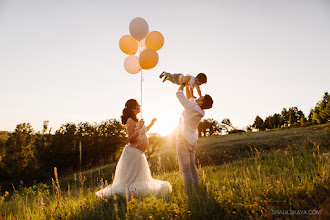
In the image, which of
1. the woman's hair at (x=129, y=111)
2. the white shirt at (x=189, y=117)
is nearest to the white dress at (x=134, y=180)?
→ the woman's hair at (x=129, y=111)

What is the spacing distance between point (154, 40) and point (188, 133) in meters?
2.93

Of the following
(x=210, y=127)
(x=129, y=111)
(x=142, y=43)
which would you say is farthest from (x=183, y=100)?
(x=210, y=127)

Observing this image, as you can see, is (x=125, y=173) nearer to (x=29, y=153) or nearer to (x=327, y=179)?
(x=327, y=179)

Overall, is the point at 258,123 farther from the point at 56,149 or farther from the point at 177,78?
the point at 177,78

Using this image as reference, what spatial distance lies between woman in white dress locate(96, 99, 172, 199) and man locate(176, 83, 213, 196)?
58cm

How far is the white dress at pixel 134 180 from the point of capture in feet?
13.2

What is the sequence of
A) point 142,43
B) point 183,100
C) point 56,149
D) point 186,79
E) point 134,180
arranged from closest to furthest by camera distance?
point 183,100 → point 186,79 → point 134,180 → point 142,43 → point 56,149

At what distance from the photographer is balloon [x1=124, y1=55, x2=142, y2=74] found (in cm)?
562

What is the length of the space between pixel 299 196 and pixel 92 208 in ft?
11.7

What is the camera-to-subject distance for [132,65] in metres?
5.63

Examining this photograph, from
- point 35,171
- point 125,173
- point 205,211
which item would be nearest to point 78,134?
point 35,171

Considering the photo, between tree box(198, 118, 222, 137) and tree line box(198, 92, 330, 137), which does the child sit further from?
tree box(198, 118, 222, 137)

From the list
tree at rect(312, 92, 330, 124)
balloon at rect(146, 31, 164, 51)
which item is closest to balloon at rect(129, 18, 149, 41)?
balloon at rect(146, 31, 164, 51)

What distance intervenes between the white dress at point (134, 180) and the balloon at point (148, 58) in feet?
5.89
